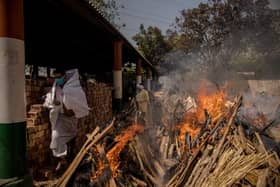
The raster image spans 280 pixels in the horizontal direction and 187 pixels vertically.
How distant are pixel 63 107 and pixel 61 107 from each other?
0.04m

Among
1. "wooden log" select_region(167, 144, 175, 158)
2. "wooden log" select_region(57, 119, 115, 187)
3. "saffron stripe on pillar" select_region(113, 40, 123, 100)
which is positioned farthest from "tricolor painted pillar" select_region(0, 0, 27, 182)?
"saffron stripe on pillar" select_region(113, 40, 123, 100)

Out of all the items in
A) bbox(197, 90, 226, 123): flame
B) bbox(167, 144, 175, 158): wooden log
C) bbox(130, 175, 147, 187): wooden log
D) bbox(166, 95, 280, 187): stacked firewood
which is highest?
bbox(197, 90, 226, 123): flame

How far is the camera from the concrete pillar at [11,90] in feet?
11.7

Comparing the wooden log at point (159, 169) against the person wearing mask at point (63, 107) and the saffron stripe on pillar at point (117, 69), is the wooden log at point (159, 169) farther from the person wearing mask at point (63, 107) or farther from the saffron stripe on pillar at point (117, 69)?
the saffron stripe on pillar at point (117, 69)

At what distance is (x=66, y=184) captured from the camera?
398cm

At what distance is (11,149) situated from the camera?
363 cm

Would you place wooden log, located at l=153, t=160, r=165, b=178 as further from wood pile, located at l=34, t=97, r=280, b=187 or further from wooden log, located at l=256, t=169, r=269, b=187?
wooden log, located at l=256, t=169, r=269, b=187

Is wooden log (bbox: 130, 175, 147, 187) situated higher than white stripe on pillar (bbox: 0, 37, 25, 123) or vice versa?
white stripe on pillar (bbox: 0, 37, 25, 123)

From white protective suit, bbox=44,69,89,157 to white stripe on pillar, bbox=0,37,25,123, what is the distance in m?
1.30

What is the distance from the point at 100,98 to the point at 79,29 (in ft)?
7.32

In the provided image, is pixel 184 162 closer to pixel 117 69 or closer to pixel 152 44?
pixel 117 69

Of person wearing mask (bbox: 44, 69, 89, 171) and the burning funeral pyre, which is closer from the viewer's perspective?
the burning funeral pyre

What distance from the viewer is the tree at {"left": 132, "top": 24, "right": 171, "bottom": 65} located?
113 feet

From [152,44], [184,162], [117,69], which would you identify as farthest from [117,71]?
[152,44]
